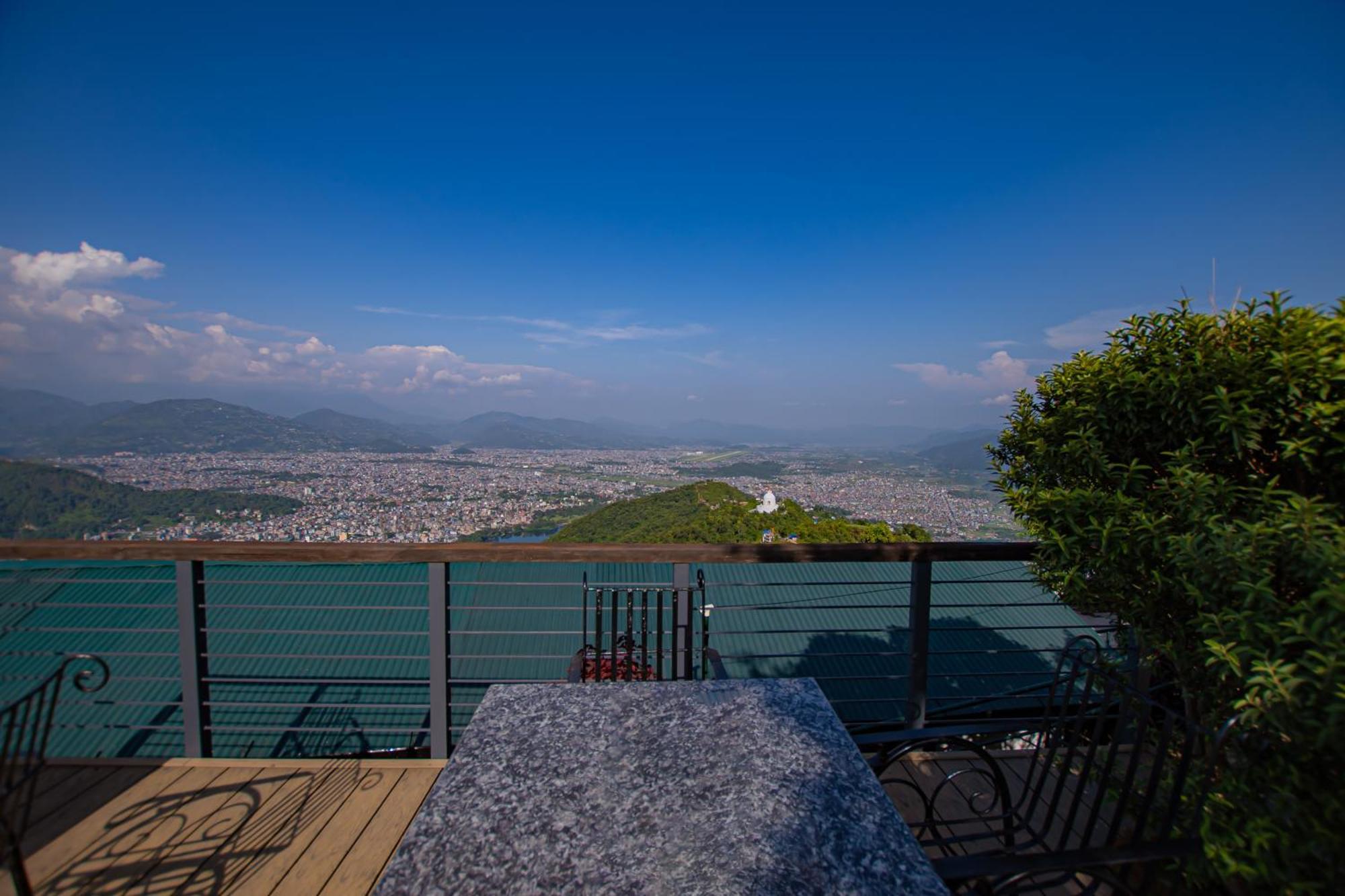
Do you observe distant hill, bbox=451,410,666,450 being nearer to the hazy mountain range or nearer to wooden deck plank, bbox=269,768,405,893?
the hazy mountain range

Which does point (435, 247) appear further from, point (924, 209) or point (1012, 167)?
point (1012, 167)

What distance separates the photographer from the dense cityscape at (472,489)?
25.1ft

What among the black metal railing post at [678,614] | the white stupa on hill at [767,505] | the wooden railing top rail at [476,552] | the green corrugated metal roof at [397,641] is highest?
the wooden railing top rail at [476,552]

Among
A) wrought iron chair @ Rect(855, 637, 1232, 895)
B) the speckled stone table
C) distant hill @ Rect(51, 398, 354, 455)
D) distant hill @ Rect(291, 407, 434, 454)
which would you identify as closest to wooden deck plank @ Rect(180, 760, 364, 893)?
the speckled stone table

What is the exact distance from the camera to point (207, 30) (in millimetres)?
7770

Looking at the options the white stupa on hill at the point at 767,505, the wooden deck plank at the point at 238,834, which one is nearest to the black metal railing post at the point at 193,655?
the wooden deck plank at the point at 238,834

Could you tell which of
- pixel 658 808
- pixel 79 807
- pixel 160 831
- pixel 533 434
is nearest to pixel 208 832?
pixel 160 831

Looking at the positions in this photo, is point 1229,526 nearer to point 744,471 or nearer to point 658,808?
point 658,808

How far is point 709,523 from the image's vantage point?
7.17 m

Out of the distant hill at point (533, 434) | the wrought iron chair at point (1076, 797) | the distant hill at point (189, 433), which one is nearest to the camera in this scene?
the wrought iron chair at point (1076, 797)

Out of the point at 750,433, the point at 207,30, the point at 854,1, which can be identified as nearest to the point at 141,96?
the point at 207,30

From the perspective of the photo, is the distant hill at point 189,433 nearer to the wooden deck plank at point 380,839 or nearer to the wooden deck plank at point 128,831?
the wooden deck plank at point 128,831

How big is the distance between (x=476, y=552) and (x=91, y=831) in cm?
170

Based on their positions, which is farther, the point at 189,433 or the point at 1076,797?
the point at 189,433
